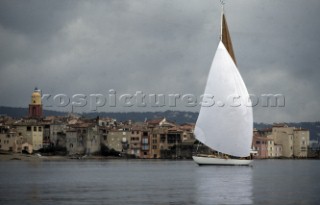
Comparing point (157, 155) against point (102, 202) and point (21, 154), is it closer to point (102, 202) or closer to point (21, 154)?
point (21, 154)

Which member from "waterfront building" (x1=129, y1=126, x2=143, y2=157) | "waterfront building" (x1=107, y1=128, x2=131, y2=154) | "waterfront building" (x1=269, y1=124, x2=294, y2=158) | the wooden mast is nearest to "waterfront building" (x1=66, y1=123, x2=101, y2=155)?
"waterfront building" (x1=107, y1=128, x2=131, y2=154)

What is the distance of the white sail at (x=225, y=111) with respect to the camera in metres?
79.4

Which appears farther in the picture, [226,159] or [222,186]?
[226,159]

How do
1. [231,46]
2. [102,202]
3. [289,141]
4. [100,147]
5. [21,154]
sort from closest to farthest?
[102,202], [231,46], [21,154], [100,147], [289,141]

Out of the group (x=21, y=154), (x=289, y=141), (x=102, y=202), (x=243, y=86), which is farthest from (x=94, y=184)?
(x=289, y=141)

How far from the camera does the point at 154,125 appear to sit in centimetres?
14850

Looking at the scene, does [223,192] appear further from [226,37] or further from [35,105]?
[35,105]

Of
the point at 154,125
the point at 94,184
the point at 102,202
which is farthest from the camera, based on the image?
the point at 154,125

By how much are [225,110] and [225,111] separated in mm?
123

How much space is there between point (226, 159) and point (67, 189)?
3948cm

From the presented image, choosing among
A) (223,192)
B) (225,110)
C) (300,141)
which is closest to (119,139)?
(300,141)

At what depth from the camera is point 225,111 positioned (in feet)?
260

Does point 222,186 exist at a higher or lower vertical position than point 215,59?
lower

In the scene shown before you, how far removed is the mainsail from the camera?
7944cm
